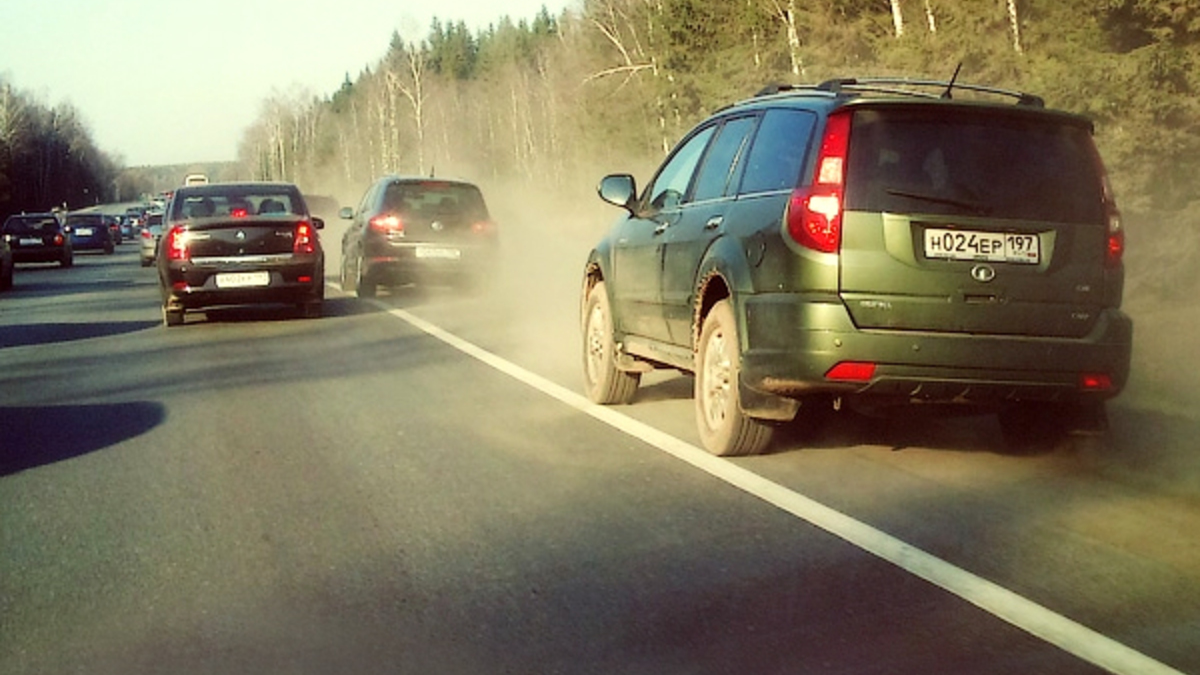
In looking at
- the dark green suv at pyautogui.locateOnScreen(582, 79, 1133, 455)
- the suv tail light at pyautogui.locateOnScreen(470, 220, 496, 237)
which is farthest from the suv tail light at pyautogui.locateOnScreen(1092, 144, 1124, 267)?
the suv tail light at pyautogui.locateOnScreen(470, 220, 496, 237)

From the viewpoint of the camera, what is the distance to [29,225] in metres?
45.0

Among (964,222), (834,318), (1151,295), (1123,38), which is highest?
(1123,38)

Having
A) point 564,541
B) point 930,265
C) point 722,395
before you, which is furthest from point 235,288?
point 564,541

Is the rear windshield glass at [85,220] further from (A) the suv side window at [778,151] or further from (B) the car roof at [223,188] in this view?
(A) the suv side window at [778,151]

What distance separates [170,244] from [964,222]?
12.6m

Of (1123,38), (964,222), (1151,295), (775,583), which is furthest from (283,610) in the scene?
(1123,38)

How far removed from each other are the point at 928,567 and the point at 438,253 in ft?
55.0

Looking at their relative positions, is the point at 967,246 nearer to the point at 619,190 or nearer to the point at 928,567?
the point at 928,567

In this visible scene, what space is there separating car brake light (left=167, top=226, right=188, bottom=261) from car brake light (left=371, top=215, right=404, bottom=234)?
4.25m

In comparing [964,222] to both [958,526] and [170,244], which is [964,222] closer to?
[958,526]

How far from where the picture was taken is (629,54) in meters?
61.0

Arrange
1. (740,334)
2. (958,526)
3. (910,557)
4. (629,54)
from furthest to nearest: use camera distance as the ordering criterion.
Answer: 1. (629,54)
2. (740,334)
3. (958,526)
4. (910,557)

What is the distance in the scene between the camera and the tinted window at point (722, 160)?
8438mm

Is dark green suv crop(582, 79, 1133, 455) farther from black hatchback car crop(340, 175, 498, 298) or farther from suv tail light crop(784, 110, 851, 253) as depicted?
black hatchback car crop(340, 175, 498, 298)
